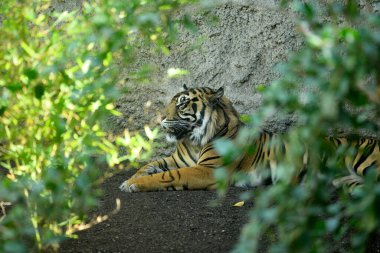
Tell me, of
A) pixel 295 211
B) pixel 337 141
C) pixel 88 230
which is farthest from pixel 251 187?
pixel 295 211

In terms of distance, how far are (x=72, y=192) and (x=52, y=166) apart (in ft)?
0.50

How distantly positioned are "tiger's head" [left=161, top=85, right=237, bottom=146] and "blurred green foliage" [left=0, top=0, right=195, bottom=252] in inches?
122

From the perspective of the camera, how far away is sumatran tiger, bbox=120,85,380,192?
604cm

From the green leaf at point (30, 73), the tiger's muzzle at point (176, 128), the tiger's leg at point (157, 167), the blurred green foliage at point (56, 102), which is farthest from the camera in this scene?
the tiger's muzzle at point (176, 128)

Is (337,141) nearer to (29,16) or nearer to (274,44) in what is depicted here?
(274,44)

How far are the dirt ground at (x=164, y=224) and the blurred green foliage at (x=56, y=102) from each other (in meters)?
0.82

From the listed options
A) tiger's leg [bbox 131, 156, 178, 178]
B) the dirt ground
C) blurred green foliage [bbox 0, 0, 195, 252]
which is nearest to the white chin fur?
tiger's leg [bbox 131, 156, 178, 178]

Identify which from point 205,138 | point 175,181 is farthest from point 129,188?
point 205,138

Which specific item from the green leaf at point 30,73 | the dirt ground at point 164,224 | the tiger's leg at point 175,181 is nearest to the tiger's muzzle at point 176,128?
the tiger's leg at point 175,181

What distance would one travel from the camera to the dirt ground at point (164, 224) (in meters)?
3.87

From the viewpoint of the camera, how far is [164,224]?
4.43 meters

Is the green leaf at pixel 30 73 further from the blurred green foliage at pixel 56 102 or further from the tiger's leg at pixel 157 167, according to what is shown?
the tiger's leg at pixel 157 167

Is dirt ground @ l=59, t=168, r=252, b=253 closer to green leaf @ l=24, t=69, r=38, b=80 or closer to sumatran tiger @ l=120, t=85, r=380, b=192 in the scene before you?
sumatran tiger @ l=120, t=85, r=380, b=192

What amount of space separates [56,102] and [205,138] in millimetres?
3479
